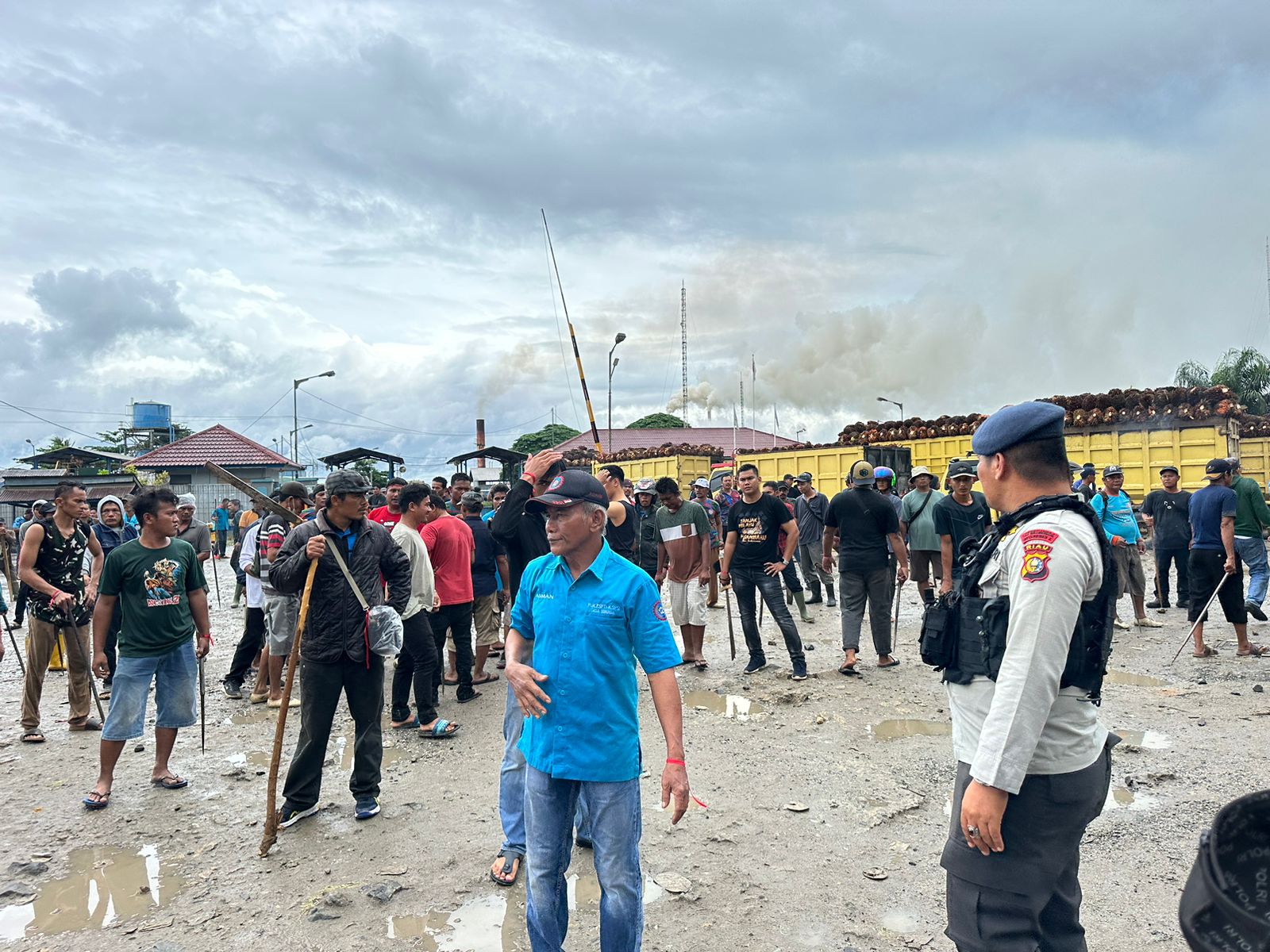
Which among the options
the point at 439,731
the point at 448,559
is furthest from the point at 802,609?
the point at 439,731

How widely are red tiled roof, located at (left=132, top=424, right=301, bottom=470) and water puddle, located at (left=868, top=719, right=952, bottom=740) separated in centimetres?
3062

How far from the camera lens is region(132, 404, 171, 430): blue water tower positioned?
52.3 metres

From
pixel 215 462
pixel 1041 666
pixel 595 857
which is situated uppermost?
pixel 215 462

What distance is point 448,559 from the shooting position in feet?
22.3

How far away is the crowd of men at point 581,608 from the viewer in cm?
212

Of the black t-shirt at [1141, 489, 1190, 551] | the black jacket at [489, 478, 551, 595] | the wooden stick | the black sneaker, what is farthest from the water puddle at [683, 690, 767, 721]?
the black t-shirt at [1141, 489, 1190, 551]

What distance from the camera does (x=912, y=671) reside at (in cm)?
763

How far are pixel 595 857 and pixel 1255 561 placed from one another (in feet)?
27.3

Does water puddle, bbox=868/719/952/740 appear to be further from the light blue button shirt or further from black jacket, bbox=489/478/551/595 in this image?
the light blue button shirt

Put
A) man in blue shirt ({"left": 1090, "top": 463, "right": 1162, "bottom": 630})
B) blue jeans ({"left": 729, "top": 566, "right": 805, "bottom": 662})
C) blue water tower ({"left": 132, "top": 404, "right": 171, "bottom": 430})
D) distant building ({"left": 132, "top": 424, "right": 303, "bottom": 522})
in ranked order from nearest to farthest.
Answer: blue jeans ({"left": 729, "top": 566, "right": 805, "bottom": 662}) < man in blue shirt ({"left": 1090, "top": 463, "right": 1162, "bottom": 630}) < distant building ({"left": 132, "top": 424, "right": 303, "bottom": 522}) < blue water tower ({"left": 132, "top": 404, "right": 171, "bottom": 430})

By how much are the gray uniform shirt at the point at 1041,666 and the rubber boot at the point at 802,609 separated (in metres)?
8.03

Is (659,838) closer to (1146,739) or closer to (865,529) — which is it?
(1146,739)

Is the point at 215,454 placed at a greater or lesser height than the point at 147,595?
greater

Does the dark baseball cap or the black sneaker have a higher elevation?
the dark baseball cap
